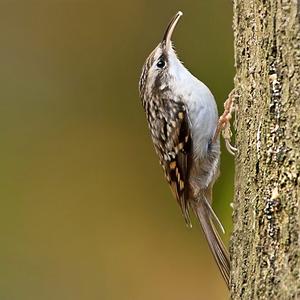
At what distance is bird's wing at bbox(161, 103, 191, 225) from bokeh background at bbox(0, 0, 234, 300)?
198 centimetres

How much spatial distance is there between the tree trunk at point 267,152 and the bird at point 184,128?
1.93 ft

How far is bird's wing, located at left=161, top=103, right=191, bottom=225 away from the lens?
2494mm

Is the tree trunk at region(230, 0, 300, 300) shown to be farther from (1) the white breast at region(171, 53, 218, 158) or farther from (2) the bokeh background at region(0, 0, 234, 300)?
(2) the bokeh background at region(0, 0, 234, 300)

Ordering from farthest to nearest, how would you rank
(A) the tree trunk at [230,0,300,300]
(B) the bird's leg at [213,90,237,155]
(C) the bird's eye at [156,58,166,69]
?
(C) the bird's eye at [156,58,166,69], (B) the bird's leg at [213,90,237,155], (A) the tree trunk at [230,0,300,300]

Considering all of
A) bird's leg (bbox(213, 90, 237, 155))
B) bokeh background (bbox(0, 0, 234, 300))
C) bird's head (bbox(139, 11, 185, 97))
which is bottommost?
bokeh background (bbox(0, 0, 234, 300))

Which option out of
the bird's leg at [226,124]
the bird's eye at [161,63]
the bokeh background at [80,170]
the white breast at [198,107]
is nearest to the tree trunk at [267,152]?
the bird's leg at [226,124]

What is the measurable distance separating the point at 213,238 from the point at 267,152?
28.5 inches

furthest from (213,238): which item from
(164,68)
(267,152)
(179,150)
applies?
(267,152)

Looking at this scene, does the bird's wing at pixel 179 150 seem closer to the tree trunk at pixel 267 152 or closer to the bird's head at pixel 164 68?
the bird's head at pixel 164 68

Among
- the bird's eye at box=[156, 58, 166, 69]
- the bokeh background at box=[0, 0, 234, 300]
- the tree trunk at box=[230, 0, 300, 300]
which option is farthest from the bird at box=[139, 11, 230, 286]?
the bokeh background at box=[0, 0, 234, 300]

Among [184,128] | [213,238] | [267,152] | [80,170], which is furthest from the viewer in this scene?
[80,170]

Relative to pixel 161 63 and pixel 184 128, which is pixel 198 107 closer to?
pixel 184 128

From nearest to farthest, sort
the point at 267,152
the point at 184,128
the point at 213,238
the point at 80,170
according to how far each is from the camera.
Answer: the point at 267,152 → the point at 213,238 → the point at 184,128 → the point at 80,170

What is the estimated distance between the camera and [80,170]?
4566mm
